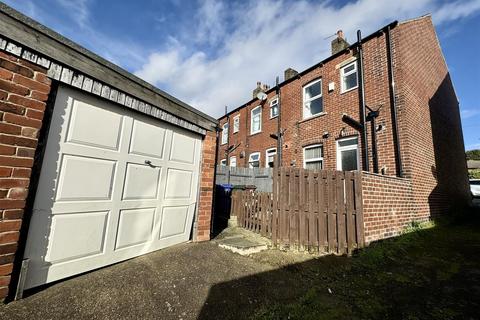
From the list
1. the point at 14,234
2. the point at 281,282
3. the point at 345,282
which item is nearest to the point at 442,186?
the point at 345,282

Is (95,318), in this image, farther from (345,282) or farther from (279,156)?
(279,156)

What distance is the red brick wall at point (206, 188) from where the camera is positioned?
183 inches

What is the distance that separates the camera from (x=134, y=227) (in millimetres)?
3562

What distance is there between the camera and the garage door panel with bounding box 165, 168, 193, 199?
13.6 feet

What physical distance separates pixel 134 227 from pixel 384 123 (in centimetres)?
794

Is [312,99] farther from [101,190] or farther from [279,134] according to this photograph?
[101,190]

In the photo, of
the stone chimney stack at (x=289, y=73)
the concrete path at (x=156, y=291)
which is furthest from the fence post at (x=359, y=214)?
the stone chimney stack at (x=289, y=73)

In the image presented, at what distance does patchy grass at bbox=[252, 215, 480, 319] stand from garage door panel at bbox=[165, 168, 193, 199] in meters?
2.55

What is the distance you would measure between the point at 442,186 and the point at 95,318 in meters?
11.7

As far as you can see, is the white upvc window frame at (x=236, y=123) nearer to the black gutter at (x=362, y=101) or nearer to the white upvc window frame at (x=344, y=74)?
the white upvc window frame at (x=344, y=74)

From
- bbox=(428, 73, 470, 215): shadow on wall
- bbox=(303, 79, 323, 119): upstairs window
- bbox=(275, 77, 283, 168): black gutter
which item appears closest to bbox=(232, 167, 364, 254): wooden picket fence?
bbox=(428, 73, 470, 215): shadow on wall

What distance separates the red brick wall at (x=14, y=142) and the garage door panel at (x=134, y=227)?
1236mm

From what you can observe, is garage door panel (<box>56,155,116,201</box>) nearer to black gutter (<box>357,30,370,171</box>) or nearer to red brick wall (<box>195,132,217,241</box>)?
red brick wall (<box>195,132,217,241</box>)

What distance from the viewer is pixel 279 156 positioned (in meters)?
11.2
